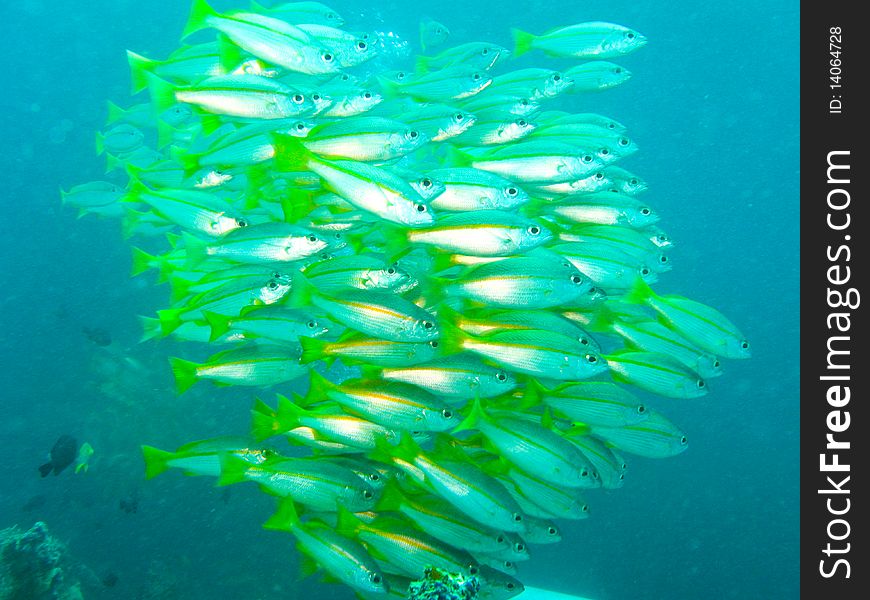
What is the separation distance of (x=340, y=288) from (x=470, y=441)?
1.55m

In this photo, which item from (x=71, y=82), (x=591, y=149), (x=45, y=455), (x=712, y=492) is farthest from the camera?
(x=71, y=82)

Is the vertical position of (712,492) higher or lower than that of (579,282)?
lower

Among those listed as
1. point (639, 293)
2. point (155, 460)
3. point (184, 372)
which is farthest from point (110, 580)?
point (639, 293)

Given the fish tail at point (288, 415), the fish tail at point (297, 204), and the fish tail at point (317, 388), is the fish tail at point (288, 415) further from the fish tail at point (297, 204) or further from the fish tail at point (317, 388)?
the fish tail at point (297, 204)

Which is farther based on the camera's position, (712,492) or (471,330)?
(712,492)

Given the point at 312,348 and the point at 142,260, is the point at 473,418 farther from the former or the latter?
the point at 142,260

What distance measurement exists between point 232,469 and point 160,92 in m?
3.42

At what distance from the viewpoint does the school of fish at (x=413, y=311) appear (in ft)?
12.0

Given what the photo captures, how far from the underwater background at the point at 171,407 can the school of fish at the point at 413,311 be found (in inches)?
244

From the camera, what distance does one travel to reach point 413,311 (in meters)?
3.58

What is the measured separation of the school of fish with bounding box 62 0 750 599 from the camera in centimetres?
364

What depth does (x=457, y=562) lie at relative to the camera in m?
3.64
